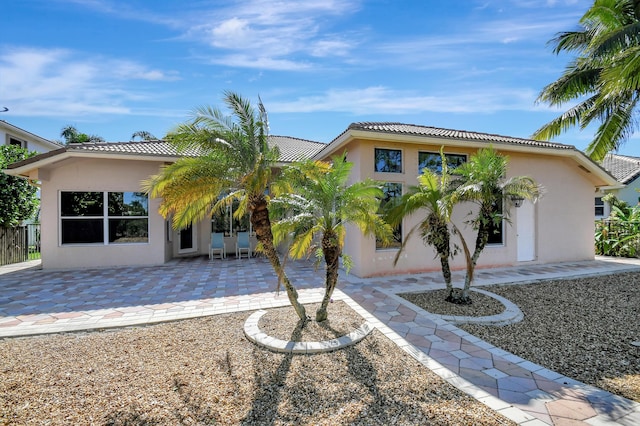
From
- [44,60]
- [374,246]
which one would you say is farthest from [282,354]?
[44,60]

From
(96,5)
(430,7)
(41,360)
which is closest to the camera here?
(41,360)

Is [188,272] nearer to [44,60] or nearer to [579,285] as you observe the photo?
[44,60]

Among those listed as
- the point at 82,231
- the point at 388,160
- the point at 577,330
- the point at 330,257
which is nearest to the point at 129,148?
the point at 82,231

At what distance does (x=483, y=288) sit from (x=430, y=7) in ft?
26.4

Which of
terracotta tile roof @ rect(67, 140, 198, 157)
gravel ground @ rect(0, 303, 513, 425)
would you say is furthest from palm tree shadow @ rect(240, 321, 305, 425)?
terracotta tile roof @ rect(67, 140, 198, 157)

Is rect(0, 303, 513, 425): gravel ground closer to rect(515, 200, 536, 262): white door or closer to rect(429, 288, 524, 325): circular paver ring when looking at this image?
rect(429, 288, 524, 325): circular paver ring

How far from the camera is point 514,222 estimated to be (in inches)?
476

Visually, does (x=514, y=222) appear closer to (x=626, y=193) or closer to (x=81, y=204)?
(x=81, y=204)

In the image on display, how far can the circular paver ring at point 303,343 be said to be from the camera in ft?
15.8

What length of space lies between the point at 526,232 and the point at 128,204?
640 inches

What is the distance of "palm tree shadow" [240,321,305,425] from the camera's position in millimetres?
3260

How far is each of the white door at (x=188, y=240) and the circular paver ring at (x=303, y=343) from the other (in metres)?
10.7

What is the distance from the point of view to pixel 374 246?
987cm

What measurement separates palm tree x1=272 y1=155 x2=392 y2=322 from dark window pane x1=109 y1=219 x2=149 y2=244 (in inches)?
349
